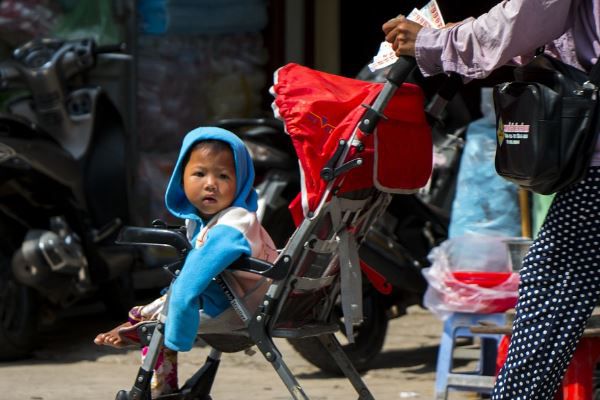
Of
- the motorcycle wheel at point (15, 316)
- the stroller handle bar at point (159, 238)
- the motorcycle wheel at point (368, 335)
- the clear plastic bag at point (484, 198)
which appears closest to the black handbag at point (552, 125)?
the stroller handle bar at point (159, 238)

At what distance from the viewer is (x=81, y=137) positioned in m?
7.05

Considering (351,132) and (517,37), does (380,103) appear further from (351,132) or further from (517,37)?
(517,37)

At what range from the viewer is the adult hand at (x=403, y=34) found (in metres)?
4.09

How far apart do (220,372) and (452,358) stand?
49.0 inches

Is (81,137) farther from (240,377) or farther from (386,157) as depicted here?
(386,157)

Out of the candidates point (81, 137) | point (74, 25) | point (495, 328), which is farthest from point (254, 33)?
point (495, 328)

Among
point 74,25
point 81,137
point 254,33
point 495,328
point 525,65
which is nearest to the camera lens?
point 525,65

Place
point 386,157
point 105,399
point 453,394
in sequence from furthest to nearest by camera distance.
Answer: point 453,394
point 105,399
point 386,157

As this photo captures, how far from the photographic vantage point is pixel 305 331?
14.3ft

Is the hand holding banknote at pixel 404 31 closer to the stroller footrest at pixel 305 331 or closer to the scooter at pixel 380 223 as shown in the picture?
the stroller footrest at pixel 305 331

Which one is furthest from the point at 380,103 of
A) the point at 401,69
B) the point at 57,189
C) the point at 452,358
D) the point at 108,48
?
the point at 108,48

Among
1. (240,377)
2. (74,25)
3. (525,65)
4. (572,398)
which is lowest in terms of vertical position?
(240,377)

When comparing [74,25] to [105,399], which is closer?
[105,399]

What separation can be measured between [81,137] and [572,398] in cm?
326
